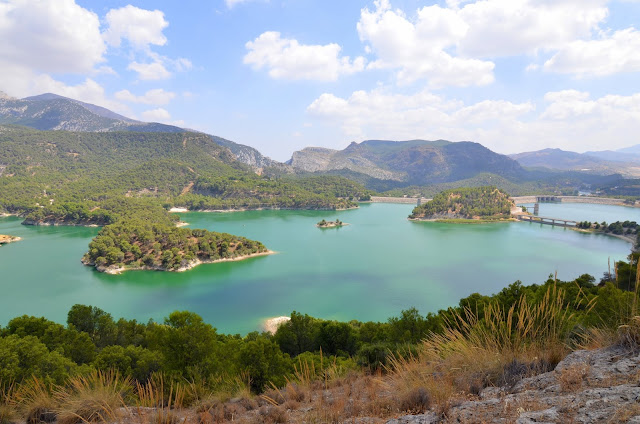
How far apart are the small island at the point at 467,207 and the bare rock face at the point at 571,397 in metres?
76.3

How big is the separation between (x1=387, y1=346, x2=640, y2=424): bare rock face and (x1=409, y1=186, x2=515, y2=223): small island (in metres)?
76.3

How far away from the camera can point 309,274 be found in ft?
116

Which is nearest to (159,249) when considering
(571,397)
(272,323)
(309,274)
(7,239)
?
(309,274)

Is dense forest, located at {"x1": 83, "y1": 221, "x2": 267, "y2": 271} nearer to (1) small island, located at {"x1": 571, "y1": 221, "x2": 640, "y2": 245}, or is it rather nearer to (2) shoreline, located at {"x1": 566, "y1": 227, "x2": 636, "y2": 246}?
(2) shoreline, located at {"x1": 566, "y1": 227, "x2": 636, "y2": 246}

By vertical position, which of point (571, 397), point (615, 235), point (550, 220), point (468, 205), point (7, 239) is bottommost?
point (7, 239)

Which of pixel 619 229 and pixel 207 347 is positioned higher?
pixel 207 347

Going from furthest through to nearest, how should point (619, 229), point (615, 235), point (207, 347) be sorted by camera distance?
1. point (619, 229)
2. point (615, 235)
3. point (207, 347)

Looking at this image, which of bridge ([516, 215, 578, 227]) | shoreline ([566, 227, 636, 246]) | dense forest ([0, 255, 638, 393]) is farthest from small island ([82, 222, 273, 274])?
bridge ([516, 215, 578, 227])

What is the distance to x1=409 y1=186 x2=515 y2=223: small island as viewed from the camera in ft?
253

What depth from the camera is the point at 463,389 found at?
316cm

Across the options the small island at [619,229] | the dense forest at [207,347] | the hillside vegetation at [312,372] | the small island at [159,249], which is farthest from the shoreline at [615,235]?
the hillside vegetation at [312,372]

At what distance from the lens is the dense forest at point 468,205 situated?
78.2 m

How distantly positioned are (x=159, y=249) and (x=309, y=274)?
18.1 meters

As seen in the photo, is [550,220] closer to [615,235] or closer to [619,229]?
[619,229]
